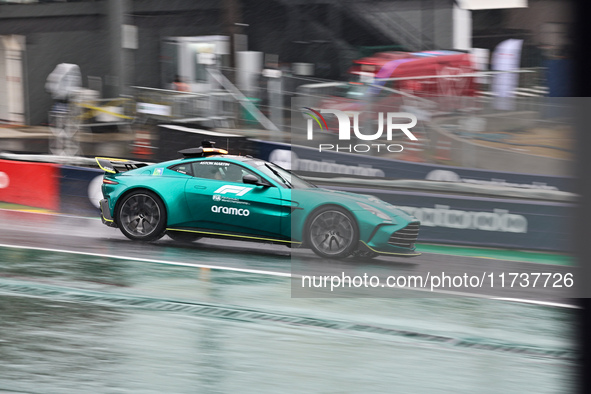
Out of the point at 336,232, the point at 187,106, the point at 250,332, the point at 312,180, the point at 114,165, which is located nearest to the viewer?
the point at 250,332

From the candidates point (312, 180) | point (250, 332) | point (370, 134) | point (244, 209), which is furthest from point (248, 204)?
point (250, 332)

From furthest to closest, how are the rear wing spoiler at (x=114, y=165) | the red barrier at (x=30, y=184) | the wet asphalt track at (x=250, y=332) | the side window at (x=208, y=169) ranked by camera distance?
the red barrier at (x=30, y=184) < the rear wing spoiler at (x=114, y=165) < the side window at (x=208, y=169) < the wet asphalt track at (x=250, y=332)

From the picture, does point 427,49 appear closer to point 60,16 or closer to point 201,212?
point 201,212

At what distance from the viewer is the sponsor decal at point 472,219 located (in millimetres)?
9000

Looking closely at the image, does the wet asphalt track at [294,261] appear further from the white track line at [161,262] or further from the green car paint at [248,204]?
the green car paint at [248,204]

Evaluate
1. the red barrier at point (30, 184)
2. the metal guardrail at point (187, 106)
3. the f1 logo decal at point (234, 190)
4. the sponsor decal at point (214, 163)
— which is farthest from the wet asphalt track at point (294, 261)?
the metal guardrail at point (187, 106)

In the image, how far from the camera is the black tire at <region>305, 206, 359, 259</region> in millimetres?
7730

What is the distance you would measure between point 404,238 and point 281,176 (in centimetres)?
164

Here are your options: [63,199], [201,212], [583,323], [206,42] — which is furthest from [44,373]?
[206,42]

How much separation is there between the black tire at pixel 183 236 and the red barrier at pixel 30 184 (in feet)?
10.9

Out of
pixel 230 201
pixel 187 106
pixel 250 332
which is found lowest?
pixel 250 332

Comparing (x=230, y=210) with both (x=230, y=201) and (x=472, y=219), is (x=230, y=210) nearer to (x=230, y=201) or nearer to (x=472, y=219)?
(x=230, y=201)

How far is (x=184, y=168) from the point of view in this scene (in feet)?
29.1

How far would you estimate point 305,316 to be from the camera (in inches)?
230
